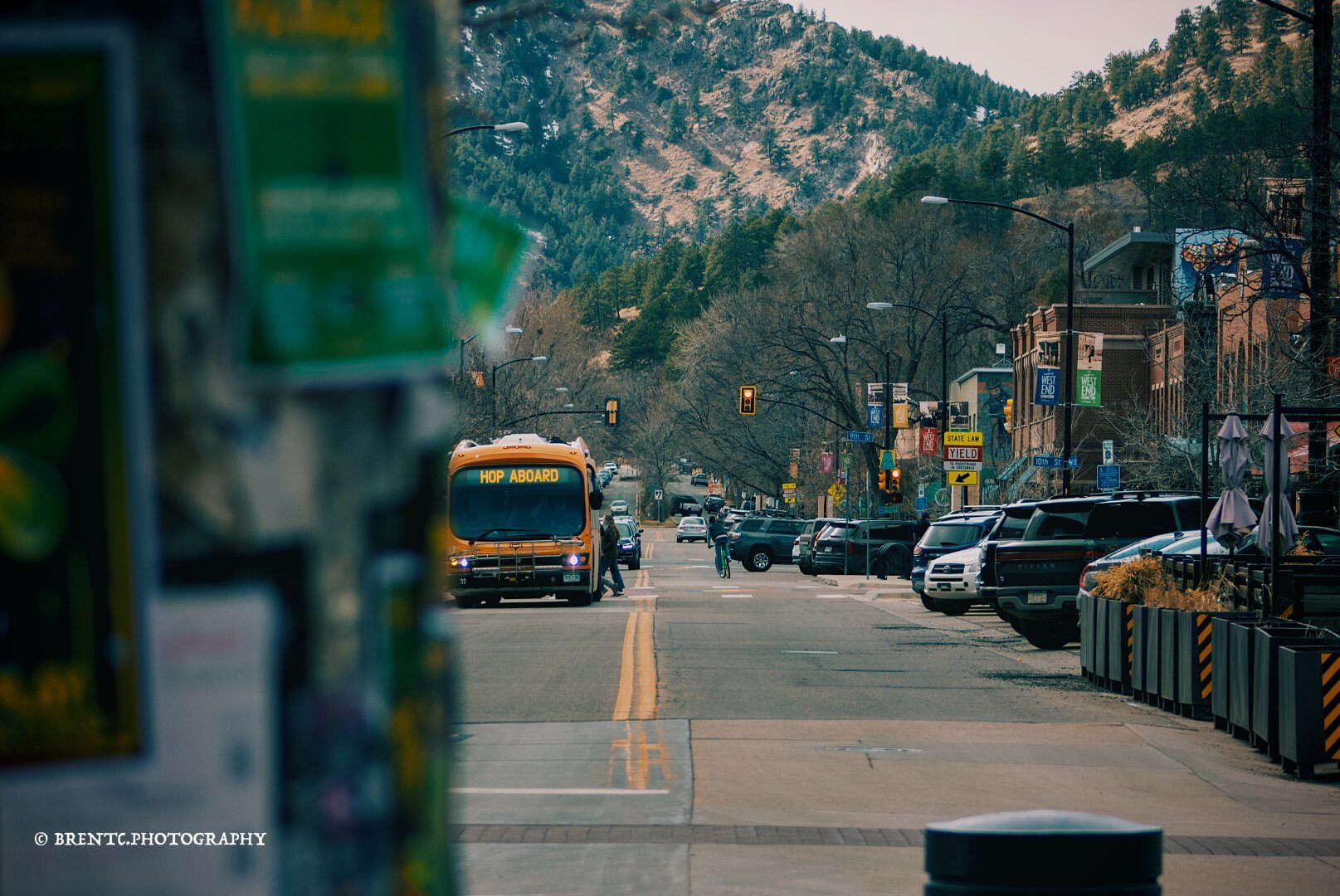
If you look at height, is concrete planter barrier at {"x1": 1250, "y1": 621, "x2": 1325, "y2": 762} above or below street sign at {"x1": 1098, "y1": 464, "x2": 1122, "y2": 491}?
above

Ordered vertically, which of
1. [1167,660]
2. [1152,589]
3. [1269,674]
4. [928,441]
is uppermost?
[1269,674]

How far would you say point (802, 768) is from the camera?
468 inches

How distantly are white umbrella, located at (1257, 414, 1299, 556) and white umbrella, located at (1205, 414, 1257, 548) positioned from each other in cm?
33

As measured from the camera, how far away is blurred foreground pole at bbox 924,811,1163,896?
380 centimetres

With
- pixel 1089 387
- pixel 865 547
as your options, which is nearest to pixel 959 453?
pixel 865 547

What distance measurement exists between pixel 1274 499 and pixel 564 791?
7.88m

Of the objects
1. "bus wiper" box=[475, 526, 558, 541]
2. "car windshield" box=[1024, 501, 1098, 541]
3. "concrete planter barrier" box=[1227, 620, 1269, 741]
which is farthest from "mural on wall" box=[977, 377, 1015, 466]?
"concrete planter barrier" box=[1227, 620, 1269, 741]

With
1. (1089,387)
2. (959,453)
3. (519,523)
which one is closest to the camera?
(519,523)

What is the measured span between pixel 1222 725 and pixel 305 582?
44.9 ft

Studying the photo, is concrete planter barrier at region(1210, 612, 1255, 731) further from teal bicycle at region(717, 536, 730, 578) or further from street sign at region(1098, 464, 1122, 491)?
teal bicycle at region(717, 536, 730, 578)

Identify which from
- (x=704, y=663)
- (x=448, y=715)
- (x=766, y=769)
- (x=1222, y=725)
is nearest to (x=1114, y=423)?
(x=704, y=663)

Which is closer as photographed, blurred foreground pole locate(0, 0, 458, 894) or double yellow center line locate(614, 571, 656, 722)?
blurred foreground pole locate(0, 0, 458, 894)

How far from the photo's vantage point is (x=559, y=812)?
32.9 feet

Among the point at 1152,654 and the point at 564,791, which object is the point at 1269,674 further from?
the point at 564,791
